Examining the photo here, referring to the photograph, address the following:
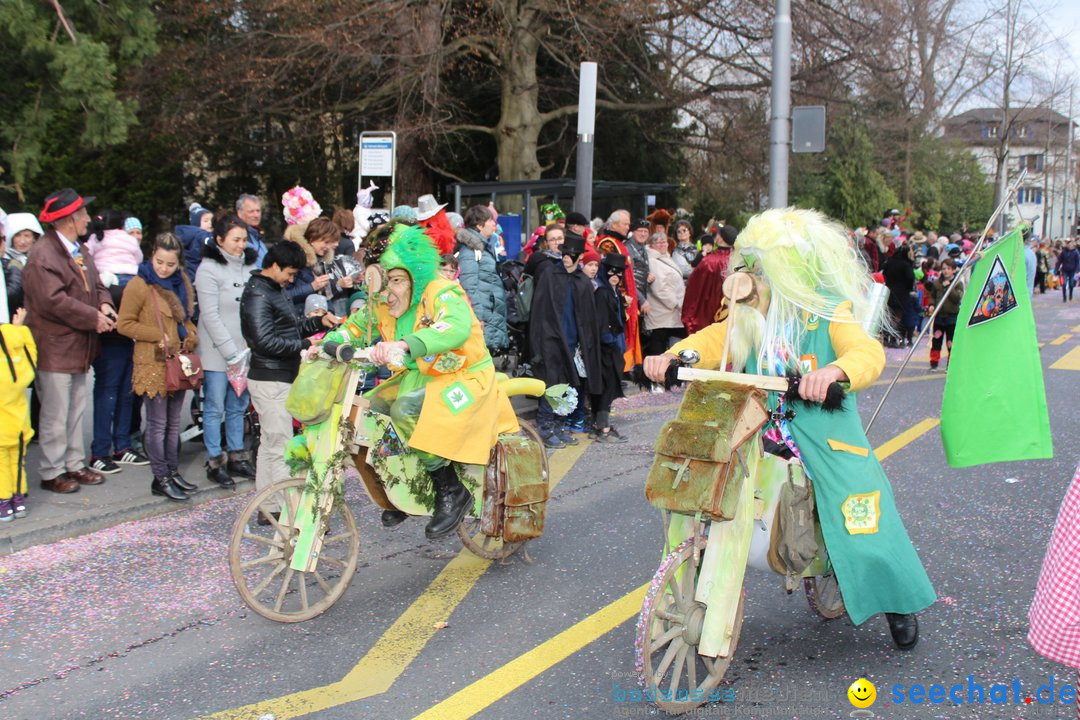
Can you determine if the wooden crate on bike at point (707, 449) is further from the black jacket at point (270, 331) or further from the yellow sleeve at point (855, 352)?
the black jacket at point (270, 331)

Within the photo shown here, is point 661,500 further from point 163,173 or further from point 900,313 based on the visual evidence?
point 163,173

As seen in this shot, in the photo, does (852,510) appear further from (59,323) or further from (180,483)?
(59,323)

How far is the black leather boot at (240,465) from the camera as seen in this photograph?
7215 mm

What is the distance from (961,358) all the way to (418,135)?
1429 cm

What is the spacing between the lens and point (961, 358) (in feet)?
13.4

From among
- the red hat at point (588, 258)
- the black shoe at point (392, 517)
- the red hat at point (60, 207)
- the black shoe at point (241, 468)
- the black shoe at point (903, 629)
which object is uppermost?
the red hat at point (60, 207)

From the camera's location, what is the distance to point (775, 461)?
12.8ft

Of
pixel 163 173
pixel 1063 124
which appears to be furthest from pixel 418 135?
pixel 1063 124

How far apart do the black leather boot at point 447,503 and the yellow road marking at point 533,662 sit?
88 cm

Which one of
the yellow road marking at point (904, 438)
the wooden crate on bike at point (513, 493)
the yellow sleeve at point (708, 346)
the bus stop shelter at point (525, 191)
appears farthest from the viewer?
the bus stop shelter at point (525, 191)

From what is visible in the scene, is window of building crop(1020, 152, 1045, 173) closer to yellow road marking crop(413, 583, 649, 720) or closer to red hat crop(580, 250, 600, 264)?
red hat crop(580, 250, 600, 264)

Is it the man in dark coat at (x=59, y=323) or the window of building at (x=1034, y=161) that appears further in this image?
the window of building at (x=1034, y=161)

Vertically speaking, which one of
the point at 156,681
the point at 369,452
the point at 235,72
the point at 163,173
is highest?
the point at 235,72

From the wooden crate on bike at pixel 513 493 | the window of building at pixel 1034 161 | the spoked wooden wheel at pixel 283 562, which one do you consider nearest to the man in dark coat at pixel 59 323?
the spoked wooden wheel at pixel 283 562
